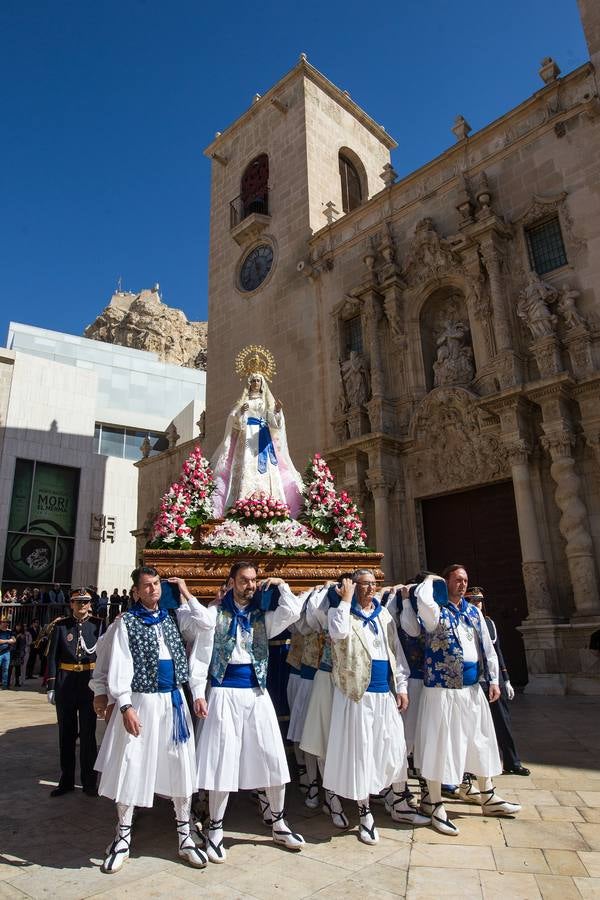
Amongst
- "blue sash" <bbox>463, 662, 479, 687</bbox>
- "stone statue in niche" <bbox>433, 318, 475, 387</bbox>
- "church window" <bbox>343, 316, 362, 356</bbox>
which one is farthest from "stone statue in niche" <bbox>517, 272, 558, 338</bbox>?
"blue sash" <bbox>463, 662, 479, 687</bbox>

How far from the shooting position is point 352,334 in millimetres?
17438

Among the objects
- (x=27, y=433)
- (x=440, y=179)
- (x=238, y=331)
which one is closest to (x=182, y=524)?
(x=440, y=179)

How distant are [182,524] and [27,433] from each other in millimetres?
25863

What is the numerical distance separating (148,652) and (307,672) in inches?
78.3

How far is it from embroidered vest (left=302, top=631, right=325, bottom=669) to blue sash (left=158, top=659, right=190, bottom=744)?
167 cm

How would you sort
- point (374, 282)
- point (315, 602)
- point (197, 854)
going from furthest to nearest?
point (374, 282) < point (315, 602) < point (197, 854)

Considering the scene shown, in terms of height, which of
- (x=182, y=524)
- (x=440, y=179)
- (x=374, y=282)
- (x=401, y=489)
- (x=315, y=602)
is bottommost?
(x=315, y=602)

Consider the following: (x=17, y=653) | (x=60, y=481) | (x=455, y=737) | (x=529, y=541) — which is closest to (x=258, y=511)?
(x=455, y=737)

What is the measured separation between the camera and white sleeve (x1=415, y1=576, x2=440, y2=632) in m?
4.97

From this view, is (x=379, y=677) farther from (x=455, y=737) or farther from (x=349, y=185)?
→ (x=349, y=185)

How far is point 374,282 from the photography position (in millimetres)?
16172

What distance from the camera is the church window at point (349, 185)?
2110cm

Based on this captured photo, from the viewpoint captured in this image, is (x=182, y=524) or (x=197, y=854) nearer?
(x=197, y=854)

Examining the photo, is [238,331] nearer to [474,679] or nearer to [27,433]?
[27,433]
